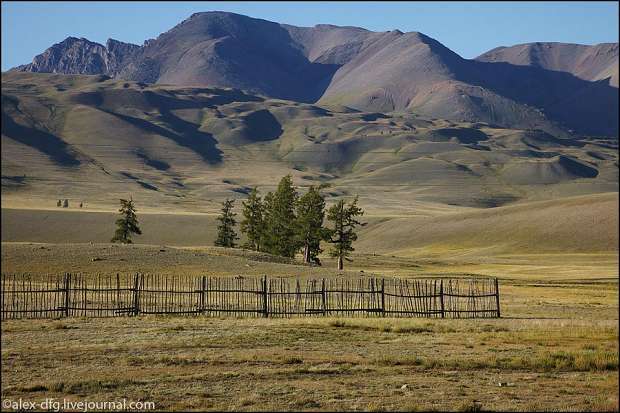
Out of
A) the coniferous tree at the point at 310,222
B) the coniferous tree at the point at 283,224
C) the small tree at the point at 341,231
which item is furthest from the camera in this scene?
the coniferous tree at the point at 283,224

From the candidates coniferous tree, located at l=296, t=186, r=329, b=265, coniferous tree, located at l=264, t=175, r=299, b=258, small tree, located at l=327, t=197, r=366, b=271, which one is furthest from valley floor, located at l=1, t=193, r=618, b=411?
coniferous tree, located at l=264, t=175, r=299, b=258

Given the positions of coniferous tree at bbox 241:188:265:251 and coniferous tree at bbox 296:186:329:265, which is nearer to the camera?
coniferous tree at bbox 296:186:329:265

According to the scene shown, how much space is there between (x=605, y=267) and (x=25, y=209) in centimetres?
10530

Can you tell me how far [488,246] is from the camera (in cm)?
14512

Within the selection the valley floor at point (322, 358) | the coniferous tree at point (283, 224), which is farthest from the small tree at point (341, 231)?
the valley floor at point (322, 358)

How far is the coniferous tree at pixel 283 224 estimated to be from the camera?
9312 centimetres

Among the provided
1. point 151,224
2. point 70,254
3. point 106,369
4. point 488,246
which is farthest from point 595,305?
point 151,224

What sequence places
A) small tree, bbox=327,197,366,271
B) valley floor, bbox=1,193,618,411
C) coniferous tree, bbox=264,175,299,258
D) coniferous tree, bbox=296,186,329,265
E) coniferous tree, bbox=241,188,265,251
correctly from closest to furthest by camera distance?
valley floor, bbox=1,193,618,411 < small tree, bbox=327,197,366,271 < coniferous tree, bbox=296,186,329,265 < coniferous tree, bbox=264,175,299,258 < coniferous tree, bbox=241,188,265,251

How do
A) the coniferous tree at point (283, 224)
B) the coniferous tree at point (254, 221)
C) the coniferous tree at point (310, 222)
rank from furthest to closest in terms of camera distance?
the coniferous tree at point (254, 221) → the coniferous tree at point (283, 224) → the coniferous tree at point (310, 222)

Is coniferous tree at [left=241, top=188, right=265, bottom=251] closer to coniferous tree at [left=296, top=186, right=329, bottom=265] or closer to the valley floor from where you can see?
coniferous tree at [left=296, top=186, right=329, bottom=265]

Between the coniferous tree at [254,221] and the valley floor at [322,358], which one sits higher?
the coniferous tree at [254,221]

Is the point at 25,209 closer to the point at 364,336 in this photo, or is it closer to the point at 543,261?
the point at 543,261

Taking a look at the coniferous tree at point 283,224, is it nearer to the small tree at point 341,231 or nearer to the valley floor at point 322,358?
the small tree at point 341,231

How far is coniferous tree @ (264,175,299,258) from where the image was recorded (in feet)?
306
